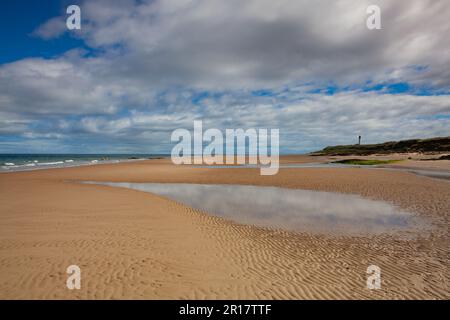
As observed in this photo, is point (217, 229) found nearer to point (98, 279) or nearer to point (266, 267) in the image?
point (266, 267)

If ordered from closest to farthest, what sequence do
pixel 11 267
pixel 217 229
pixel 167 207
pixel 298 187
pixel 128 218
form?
1. pixel 11 267
2. pixel 217 229
3. pixel 128 218
4. pixel 167 207
5. pixel 298 187

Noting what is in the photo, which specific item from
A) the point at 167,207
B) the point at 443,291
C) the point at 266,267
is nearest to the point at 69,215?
the point at 167,207

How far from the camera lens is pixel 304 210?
49.2ft

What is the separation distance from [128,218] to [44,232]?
11.4 ft

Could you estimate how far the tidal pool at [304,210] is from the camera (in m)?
11.9

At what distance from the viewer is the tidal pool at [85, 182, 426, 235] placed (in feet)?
38.9

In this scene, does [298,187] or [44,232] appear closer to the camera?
[44,232]

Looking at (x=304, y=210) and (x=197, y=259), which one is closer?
(x=197, y=259)

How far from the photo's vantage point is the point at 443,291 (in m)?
6.25

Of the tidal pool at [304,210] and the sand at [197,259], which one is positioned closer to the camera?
the sand at [197,259]

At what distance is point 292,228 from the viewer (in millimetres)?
11578

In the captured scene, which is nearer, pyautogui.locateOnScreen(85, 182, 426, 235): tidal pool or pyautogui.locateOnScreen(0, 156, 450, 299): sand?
pyautogui.locateOnScreen(0, 156, 450, 299): sand

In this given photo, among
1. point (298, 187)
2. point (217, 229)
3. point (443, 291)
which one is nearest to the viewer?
point (443, 291)

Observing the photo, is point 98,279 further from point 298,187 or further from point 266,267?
point 298,187
